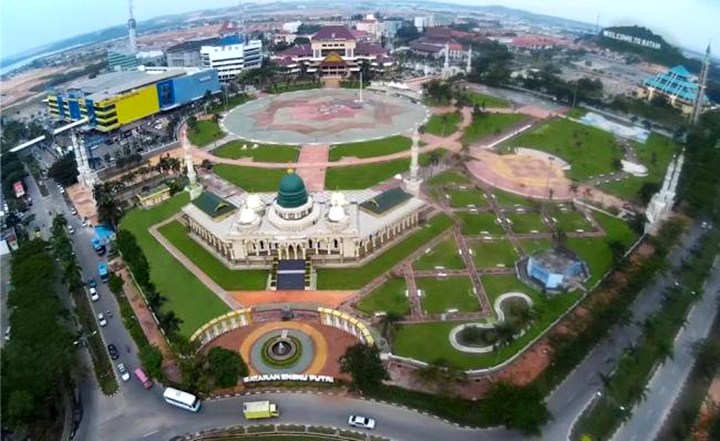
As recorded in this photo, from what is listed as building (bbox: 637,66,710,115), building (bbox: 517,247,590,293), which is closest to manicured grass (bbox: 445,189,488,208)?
building (bbox: 517,247,590,293)

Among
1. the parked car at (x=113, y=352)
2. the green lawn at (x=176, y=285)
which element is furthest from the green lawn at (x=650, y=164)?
the parked car at (x=113, y=352)

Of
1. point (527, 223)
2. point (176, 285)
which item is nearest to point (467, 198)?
point (527, 223)

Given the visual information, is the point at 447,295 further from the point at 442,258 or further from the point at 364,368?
Result: the point at 364,368

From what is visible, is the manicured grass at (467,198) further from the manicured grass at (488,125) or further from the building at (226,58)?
the building at (226,58)

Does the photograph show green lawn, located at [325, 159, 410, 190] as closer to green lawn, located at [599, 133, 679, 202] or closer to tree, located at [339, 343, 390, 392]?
green lawn, located at [599, 133, 679, 202]

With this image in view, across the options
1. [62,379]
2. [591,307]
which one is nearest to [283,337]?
[62,379]

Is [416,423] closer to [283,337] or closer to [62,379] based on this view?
[283,337]
